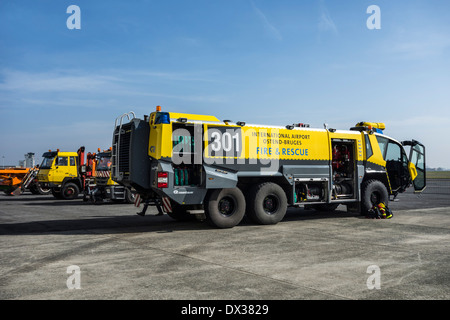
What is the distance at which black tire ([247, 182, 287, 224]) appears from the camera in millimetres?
10438

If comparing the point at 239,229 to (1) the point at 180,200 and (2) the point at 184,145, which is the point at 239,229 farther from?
(2) the point at 184,145

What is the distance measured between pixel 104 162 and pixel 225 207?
34.3ft

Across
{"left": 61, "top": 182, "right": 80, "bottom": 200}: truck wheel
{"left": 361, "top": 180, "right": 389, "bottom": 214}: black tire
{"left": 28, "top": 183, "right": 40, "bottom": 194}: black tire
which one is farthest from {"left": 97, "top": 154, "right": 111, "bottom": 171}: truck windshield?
{"left": 361, "top": 180, "right": 389, "bottom": 214}: black tire

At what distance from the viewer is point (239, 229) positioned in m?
10.0

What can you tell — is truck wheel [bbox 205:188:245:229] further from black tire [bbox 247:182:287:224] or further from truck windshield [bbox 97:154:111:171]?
truck windshield [bbox 97:154:111:171]

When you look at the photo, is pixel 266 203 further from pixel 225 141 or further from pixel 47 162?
pixel 47 162

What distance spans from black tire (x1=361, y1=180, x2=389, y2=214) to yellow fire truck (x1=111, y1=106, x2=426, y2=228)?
0.11 feet

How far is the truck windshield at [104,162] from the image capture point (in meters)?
18.6

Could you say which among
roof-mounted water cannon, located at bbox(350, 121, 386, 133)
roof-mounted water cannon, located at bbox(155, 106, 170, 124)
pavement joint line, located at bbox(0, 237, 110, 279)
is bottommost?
pavement joint line, located at bbox(0, 237, 110, 279)

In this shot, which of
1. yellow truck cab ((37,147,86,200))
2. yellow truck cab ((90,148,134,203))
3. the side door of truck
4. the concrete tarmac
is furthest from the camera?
yellow truck cab ((37,147,86,200))
